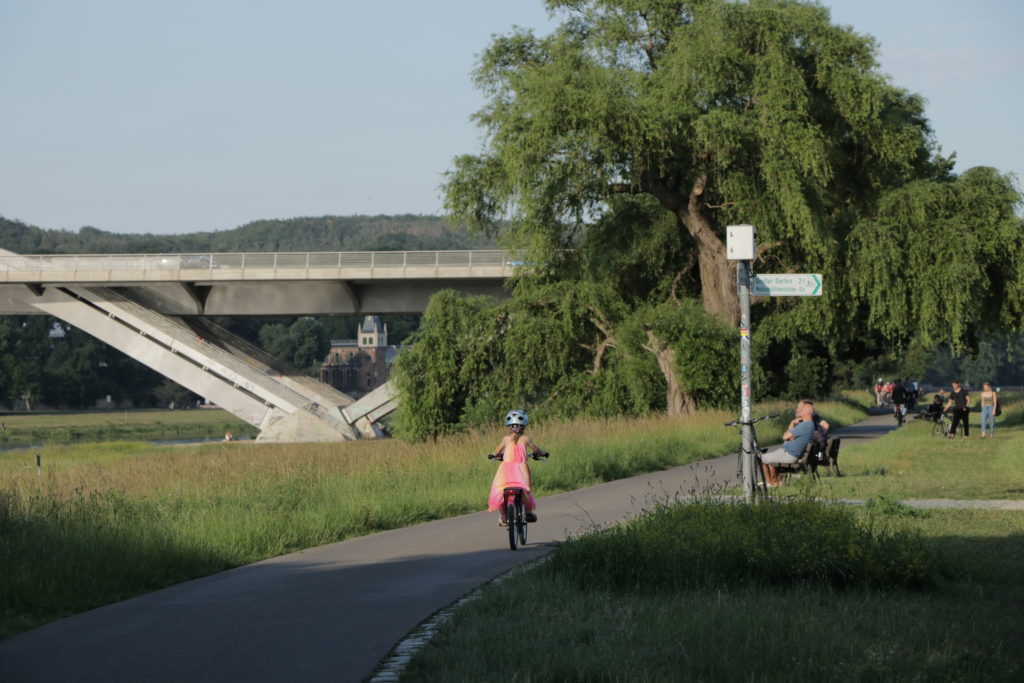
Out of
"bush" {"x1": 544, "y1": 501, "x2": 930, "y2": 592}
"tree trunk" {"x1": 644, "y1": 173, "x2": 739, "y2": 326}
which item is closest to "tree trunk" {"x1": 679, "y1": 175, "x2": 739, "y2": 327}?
"tree trunk" {"x1": 644, "y1": 173, "x2": 739, "y2": 326}

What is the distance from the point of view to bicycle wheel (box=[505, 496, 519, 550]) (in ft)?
40.1

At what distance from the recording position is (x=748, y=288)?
12812 millimetres

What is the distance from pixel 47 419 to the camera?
9344cm

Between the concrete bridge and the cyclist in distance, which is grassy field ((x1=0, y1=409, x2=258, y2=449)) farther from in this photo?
the cyclist in distance

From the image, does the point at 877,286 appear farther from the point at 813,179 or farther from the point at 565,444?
the point at 565,444

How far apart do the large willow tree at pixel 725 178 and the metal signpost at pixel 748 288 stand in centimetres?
1953

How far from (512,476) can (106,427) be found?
74.0 m

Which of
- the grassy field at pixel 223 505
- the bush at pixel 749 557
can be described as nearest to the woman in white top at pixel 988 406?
the grassy field at pixel 223 505

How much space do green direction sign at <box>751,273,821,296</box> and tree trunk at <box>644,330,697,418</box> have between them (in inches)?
837

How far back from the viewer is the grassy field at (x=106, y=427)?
224ft

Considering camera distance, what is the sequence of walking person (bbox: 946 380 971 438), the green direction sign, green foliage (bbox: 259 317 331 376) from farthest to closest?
1. green foliage (bbox: 259 317 331 376)
2. walking person (bbox: 946 380 971 438)
3. the green direction sign

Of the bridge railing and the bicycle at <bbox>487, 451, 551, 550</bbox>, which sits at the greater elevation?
the bridge railing

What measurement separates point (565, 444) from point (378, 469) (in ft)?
16.1

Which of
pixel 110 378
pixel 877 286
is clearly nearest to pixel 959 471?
pixel 877 286
